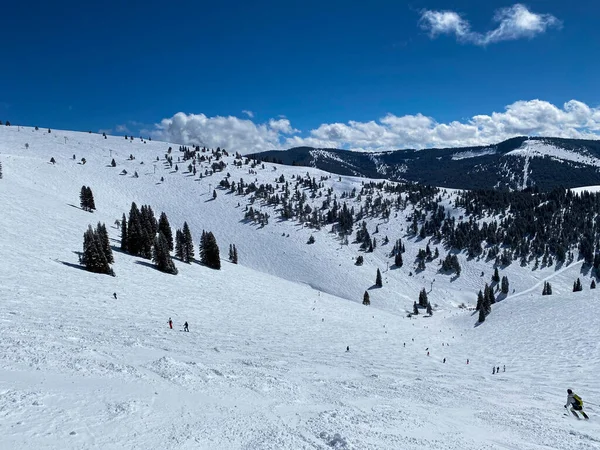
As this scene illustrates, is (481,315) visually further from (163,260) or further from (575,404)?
(163,260)

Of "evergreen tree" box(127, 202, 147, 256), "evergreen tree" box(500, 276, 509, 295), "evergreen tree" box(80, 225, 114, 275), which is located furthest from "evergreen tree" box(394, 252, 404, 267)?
"evergreen tree" box(80, 225, 114, 275)

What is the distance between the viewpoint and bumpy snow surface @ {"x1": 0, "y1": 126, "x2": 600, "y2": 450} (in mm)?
12766

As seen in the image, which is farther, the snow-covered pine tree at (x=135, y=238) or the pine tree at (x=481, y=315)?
the pine tree at (x=481, y=315)

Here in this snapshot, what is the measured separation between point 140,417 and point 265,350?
57.1 ft

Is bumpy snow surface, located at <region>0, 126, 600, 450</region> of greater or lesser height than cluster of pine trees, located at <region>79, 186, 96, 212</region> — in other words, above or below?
below

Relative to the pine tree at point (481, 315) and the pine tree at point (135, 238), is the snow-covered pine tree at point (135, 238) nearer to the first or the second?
the pine tree at point (135, 238)

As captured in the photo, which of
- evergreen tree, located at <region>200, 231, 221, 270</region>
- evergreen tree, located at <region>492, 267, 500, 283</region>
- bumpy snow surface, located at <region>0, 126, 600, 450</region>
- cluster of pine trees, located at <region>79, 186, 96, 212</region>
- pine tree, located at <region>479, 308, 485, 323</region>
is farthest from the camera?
evergreen tree, located at <region>492, 267, 500, 283</region>

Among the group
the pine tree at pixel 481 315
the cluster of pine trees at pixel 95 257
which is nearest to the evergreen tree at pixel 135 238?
the cluster of pine trees at pixel 95 257

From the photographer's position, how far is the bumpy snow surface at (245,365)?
1277cm

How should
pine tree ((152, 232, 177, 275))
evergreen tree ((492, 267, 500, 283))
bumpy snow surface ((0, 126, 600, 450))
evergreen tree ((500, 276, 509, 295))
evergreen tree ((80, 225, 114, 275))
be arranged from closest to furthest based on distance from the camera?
1. bumpy snow surface ((0, 126, 600, 450))
2. evergreen tree ((80, 225, 114, 275))
3. pine tree ((152, 232, 177, 275))
4. evergreen tree ((500, 276, 509, 295))
5. evergreen tree ((492, 267, 500, 283))

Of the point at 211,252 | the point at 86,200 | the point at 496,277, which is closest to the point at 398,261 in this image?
the point at 496,277

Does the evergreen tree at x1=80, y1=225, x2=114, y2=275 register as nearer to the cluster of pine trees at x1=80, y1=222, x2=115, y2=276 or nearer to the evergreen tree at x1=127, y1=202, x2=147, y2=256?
the cluster of pine trees at x1=80, y1=222, x2=115, y2=276

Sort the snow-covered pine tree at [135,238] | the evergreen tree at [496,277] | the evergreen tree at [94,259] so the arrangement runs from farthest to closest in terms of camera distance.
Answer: the evergreen tree at [496,277] < the snow-covered pine tree at [135,238] < the evergreen tree at [94,259]

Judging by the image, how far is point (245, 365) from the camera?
23.0m
